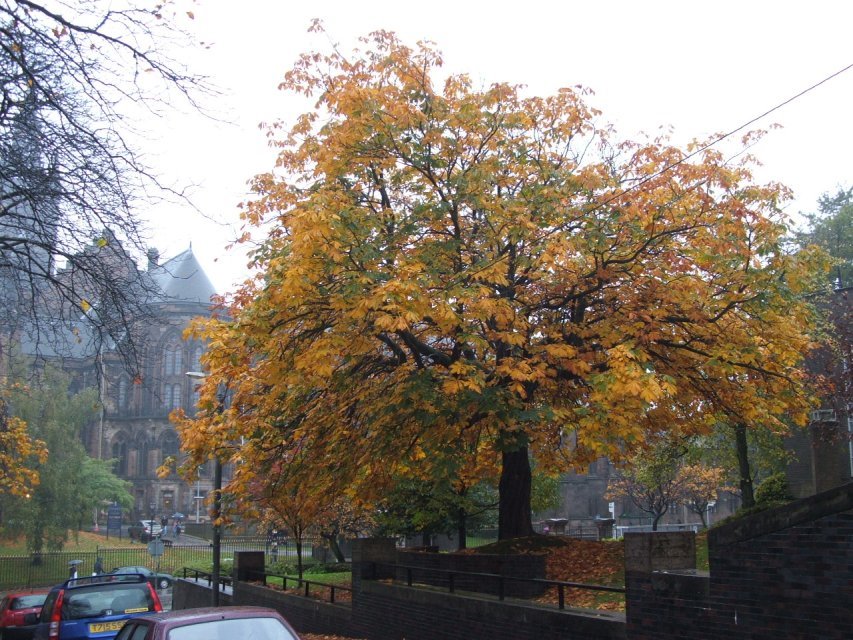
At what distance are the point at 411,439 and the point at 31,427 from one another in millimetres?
43831

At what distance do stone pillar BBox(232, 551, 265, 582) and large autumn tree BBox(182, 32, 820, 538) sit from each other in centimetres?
691

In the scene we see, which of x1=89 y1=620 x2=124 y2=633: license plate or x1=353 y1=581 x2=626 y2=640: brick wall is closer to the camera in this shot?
x1=353 y1=581 x2=626 y2=640: brick wall

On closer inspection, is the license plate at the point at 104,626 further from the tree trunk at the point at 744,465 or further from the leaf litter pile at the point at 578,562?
the tree trunk at the point at 744,465

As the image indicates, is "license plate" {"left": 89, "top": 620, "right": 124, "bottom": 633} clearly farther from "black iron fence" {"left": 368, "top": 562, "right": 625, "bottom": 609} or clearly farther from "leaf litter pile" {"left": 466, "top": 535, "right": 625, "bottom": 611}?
"leaf litter pile" {"left": 466, "top": 535, "right": 625, "bottom": 611}

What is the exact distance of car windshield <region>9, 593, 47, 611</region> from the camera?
19147 millimetres

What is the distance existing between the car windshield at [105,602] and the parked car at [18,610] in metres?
5.56

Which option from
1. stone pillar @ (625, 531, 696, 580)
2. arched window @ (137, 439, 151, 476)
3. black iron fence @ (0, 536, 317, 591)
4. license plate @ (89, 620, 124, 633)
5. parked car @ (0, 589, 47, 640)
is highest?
arched window @ (137, 439, 151, 476)

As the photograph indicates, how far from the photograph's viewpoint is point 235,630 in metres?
7.29

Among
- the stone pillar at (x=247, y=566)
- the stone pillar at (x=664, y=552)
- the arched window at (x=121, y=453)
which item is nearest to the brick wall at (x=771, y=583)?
the stone pillar at (x=664, y=552)

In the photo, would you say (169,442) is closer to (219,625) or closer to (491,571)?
(491,571)

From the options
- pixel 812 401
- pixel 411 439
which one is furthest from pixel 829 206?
pixel 411 439

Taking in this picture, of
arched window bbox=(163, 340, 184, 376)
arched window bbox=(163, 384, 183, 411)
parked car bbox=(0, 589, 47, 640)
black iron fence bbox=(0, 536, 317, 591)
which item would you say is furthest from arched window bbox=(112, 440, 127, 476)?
parked car bbox=(0, 589, 47, 640)

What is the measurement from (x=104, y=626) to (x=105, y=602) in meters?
0.37

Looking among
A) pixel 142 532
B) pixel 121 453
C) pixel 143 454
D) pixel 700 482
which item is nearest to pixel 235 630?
pixel 700 482
